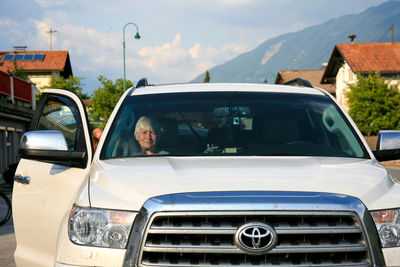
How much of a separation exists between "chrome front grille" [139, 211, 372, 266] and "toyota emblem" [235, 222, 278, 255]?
1.1 inches

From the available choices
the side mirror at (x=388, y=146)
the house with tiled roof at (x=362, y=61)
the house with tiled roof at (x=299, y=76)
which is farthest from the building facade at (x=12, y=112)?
the house with tiled roof at (x=299, y=76)

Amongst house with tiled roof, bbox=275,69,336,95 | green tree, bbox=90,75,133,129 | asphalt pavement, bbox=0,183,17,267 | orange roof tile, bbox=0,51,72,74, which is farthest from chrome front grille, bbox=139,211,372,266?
house with tiled roof, bbox=275,69,336,95

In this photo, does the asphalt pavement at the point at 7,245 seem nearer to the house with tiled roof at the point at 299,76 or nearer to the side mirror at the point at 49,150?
the side mirror at the point at 49,150

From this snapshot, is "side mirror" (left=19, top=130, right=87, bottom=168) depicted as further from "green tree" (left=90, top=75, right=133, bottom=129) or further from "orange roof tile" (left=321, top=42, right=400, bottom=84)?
"green tree" (left=90, top=75, right=133, bottom=129)

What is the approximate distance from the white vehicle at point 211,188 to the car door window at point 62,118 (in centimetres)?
3

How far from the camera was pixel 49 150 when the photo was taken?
159 inches

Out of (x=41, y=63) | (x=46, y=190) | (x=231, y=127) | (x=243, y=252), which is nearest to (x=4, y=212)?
(x=46, y=190)

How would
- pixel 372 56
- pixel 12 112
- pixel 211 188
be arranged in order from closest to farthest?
pixel 211 188 < pixel 12 112 < pixel 372 56

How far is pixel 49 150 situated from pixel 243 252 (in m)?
1.66

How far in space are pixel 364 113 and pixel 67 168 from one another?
45237 millimetres

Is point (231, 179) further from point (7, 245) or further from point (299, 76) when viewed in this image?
point (299, 76)

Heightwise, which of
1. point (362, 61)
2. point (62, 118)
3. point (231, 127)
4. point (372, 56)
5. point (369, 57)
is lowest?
point (231, 127)

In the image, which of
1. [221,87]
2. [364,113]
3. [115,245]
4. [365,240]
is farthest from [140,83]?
[364,113]

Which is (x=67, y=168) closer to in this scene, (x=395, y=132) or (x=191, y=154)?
(x=191, y=154)
